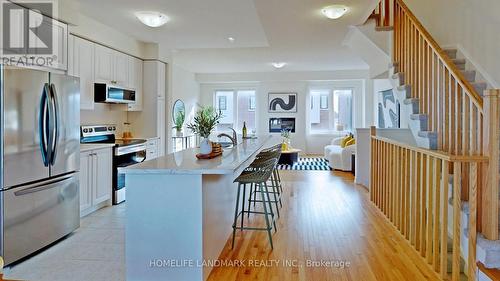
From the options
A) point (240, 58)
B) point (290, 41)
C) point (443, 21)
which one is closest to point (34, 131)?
point (290, 41)

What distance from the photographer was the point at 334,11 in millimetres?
4379

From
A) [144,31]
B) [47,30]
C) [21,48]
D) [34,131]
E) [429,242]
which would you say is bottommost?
[429,242]

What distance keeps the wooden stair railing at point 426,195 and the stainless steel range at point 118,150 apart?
3.39 meters

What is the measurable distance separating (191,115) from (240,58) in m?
3.28

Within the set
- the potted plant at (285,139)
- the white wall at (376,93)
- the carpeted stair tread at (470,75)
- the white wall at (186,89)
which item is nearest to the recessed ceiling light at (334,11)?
the carpeted stair tread at (470,75)

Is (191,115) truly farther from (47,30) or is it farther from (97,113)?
(47,30)

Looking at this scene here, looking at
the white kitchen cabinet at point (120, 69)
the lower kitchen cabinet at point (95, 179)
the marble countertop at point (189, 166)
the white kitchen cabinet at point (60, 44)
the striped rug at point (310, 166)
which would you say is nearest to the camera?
the marble countertop at point (189, 166)

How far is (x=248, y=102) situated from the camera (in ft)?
40.4

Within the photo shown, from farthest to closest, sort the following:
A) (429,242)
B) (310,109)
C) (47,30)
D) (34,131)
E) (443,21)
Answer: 1. (310,109)
2. (443,21)
3. (47,30)
4. (34,131)
5. (429,242)

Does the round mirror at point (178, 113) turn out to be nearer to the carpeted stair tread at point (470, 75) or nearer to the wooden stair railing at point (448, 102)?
the wooden stair railing at point (448, 102)

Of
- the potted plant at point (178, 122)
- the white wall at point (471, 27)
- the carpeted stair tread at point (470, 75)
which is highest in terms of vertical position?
the white wall at point (471, 27)

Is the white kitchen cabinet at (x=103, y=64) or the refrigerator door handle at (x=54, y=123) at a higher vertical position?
the white kitchen cabinet at (x=103, y=64)

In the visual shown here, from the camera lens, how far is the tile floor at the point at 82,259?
2709 millimetres

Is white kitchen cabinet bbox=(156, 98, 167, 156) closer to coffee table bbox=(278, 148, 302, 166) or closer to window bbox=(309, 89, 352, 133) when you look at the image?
coffee table bbox=(278, 148, 302, 166)
